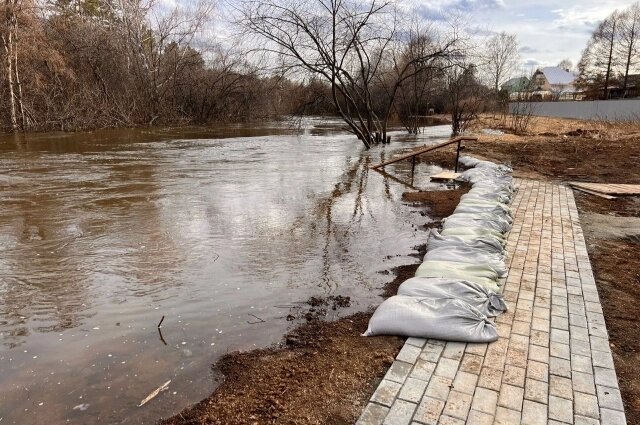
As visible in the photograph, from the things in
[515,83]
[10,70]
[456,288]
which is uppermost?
[515,83]

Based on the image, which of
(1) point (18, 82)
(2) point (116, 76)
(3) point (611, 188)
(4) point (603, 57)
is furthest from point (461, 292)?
(4) point (603, 57)

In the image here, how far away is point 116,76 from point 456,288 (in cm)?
2906

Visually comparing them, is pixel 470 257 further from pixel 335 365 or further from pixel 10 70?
pixel 10 70

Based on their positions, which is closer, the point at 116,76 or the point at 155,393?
the point at 155,393

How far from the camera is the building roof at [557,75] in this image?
72.1m

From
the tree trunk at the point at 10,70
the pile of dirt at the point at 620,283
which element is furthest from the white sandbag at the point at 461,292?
the tree trunk at the point at 10,70

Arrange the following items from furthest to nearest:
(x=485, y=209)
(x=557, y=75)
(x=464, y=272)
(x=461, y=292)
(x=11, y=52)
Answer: (x=557, y=75)
(x=11, y=52)
(x=485, y=209)
(x=464, y=272)
(x=461, y=292)

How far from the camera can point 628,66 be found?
45.0 m

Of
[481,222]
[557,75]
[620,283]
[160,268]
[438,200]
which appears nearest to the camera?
[620,283]

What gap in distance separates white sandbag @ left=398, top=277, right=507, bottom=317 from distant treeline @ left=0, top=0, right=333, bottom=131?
47.2 feet

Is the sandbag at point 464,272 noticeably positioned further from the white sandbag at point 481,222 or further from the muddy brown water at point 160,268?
the white sandbag at point 481,222

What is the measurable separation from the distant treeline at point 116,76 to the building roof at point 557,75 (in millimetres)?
53741

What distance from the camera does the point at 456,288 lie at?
3.79m

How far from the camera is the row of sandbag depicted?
132 inches
